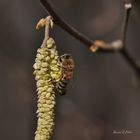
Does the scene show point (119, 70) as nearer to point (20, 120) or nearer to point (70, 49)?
point (70, 49)

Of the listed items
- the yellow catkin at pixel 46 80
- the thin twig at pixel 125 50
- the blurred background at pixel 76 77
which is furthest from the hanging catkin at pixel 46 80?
the blurred background at pixel 76 77

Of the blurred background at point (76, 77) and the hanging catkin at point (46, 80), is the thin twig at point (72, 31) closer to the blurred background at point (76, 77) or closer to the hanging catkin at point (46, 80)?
the hanging catkin at point (46, 80)

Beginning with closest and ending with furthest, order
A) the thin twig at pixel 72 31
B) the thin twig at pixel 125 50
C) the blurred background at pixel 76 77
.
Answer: the thin twig at pixel 72 31
the thin twig at pixel 125 50
the blurred background at pixel 76 77

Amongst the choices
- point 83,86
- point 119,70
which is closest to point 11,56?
point 83,86

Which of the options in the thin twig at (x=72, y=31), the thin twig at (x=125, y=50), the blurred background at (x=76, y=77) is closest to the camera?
the thin twig at (x=72, y=31)

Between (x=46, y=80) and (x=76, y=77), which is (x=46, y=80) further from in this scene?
(x=76, y=77)

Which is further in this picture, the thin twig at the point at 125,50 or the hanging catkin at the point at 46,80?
the thin twig at the point at 125,50
